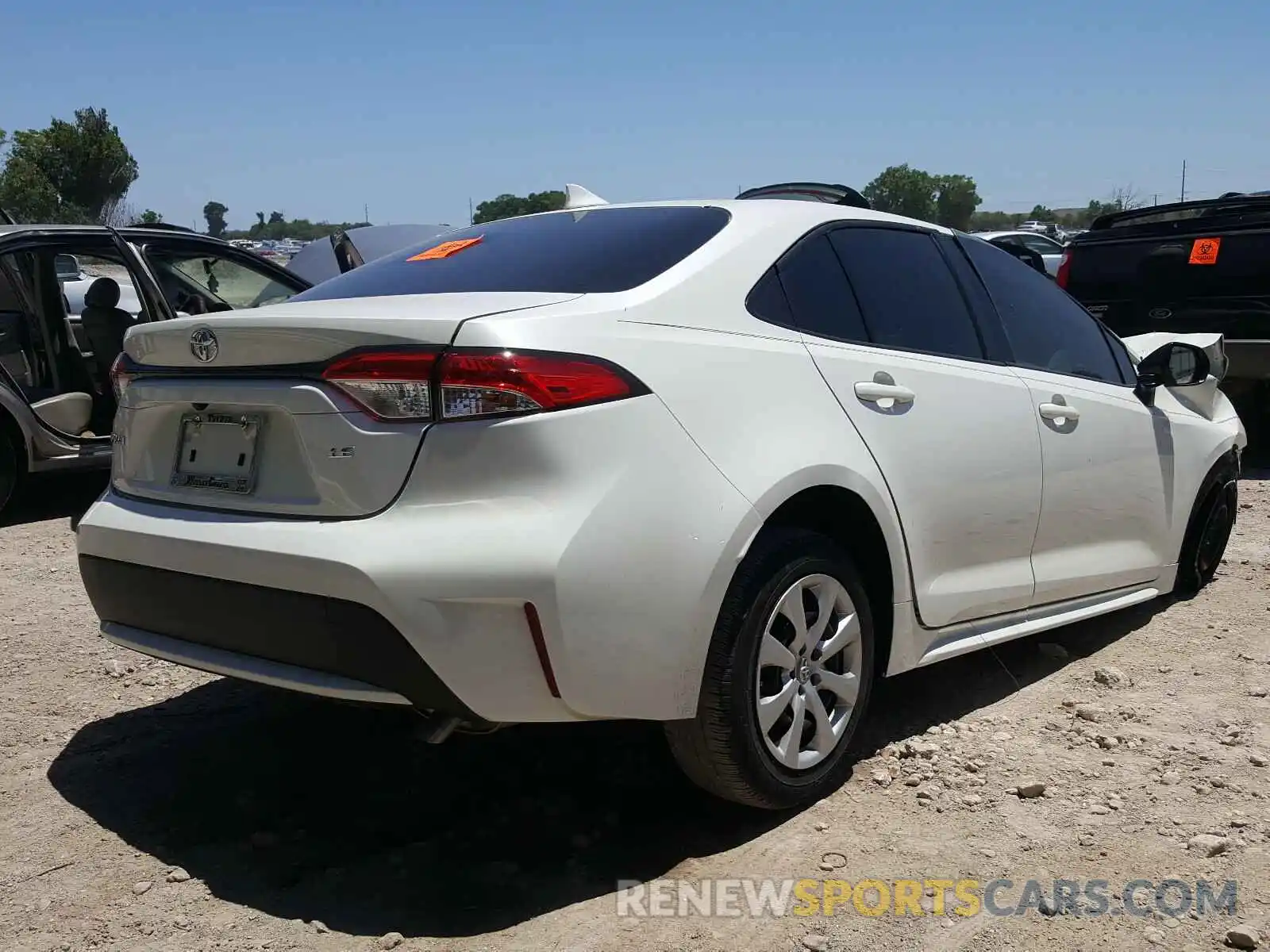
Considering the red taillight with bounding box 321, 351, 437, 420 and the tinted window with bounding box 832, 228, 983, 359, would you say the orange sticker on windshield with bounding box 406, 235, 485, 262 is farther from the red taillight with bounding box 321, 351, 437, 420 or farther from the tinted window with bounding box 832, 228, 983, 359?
the tinted window with bounding box 832, 228, 983, 359

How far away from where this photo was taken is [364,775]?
3443 millimetres

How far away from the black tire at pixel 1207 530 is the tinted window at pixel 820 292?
234cm

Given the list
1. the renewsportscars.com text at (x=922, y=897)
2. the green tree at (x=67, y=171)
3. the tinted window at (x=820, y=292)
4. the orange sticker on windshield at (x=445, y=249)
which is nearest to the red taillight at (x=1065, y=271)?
the tinted window at (x=820, y=292)

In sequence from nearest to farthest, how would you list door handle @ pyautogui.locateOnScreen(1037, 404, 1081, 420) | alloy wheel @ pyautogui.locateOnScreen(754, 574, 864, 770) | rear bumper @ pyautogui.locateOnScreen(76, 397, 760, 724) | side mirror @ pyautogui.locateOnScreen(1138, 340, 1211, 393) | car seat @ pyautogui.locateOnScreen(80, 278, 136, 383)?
rear bumper @ pyautogui.locateOnScreen(76, 397, 760, 724) < alloy wheel @ pyautogui.locateOnScreen(754, 574, 864, 770) < door handle @ pyautogui.locateOnScreen(1037, 404, 1081, 420) < side mirror @ pyautogui.locateOnScreen(1138, 340, 1211, 393) < car seat @ pyautogui.locateOnScreen(80, 278, 136, 383)

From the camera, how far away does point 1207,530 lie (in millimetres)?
5199

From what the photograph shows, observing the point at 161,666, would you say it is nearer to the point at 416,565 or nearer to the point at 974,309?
the point at 416,565

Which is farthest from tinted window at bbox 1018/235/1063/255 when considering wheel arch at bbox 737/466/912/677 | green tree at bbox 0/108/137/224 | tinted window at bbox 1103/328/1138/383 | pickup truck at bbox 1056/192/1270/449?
green tree at bbox 0/108/137/224

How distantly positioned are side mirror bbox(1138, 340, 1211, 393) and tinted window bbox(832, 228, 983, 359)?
1.14m

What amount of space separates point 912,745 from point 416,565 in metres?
1.79

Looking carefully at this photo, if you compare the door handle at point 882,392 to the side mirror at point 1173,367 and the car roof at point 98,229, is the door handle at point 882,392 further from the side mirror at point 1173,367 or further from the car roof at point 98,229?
the car roof at point 98,229

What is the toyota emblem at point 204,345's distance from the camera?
290 cm

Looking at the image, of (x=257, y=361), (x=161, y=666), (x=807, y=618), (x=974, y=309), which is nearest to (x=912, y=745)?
(x=807, y=618)

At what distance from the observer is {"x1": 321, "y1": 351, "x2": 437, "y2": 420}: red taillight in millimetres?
2615

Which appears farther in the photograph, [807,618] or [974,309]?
[974,309]
